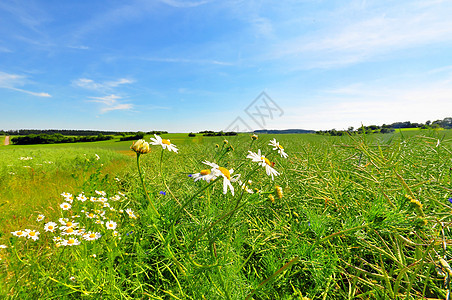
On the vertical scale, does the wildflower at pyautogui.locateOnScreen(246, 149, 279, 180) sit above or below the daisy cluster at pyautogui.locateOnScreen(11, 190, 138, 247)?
above

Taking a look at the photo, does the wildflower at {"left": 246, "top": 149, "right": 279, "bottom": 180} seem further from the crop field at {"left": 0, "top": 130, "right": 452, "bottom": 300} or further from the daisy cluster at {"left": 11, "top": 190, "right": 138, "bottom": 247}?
the daisy cluster at {"left": 11, "top": 190, "right": 138, "bottom": 247}

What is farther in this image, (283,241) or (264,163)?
(283,241)

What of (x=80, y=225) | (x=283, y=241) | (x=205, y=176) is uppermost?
(x=205, y=176)

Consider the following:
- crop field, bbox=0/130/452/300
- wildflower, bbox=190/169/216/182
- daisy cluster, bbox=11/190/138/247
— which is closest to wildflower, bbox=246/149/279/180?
crop field, bbox=0/130/452/300

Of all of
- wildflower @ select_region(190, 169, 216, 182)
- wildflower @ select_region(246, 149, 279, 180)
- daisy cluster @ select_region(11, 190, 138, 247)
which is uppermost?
wildflower @ select_region(246, 149, 279, 180)

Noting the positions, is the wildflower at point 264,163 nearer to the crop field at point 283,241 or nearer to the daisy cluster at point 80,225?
the crop field at point 283,241

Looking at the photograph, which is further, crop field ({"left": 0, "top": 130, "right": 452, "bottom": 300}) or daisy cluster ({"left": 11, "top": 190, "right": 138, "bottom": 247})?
daisy cluster ({"left": 11, "top": 190, "right": 138, "bottom": 247})

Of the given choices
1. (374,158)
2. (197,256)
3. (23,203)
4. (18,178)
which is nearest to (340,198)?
(374,158)

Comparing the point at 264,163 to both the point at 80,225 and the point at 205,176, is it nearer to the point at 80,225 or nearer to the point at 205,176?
the point at 205,176

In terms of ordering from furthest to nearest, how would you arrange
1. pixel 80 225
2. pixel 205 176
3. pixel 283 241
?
1. pixel 80 225
2. pixel 283 241
3. pixel 205 176

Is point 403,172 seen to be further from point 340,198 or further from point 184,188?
point 184,188

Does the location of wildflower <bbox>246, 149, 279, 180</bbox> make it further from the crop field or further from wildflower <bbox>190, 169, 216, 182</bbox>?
wildflower <bbox>190, 169, 216, 182</bbox>

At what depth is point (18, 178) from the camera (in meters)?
5.17

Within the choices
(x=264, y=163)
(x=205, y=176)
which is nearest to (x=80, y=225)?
(x=205, y=176)
